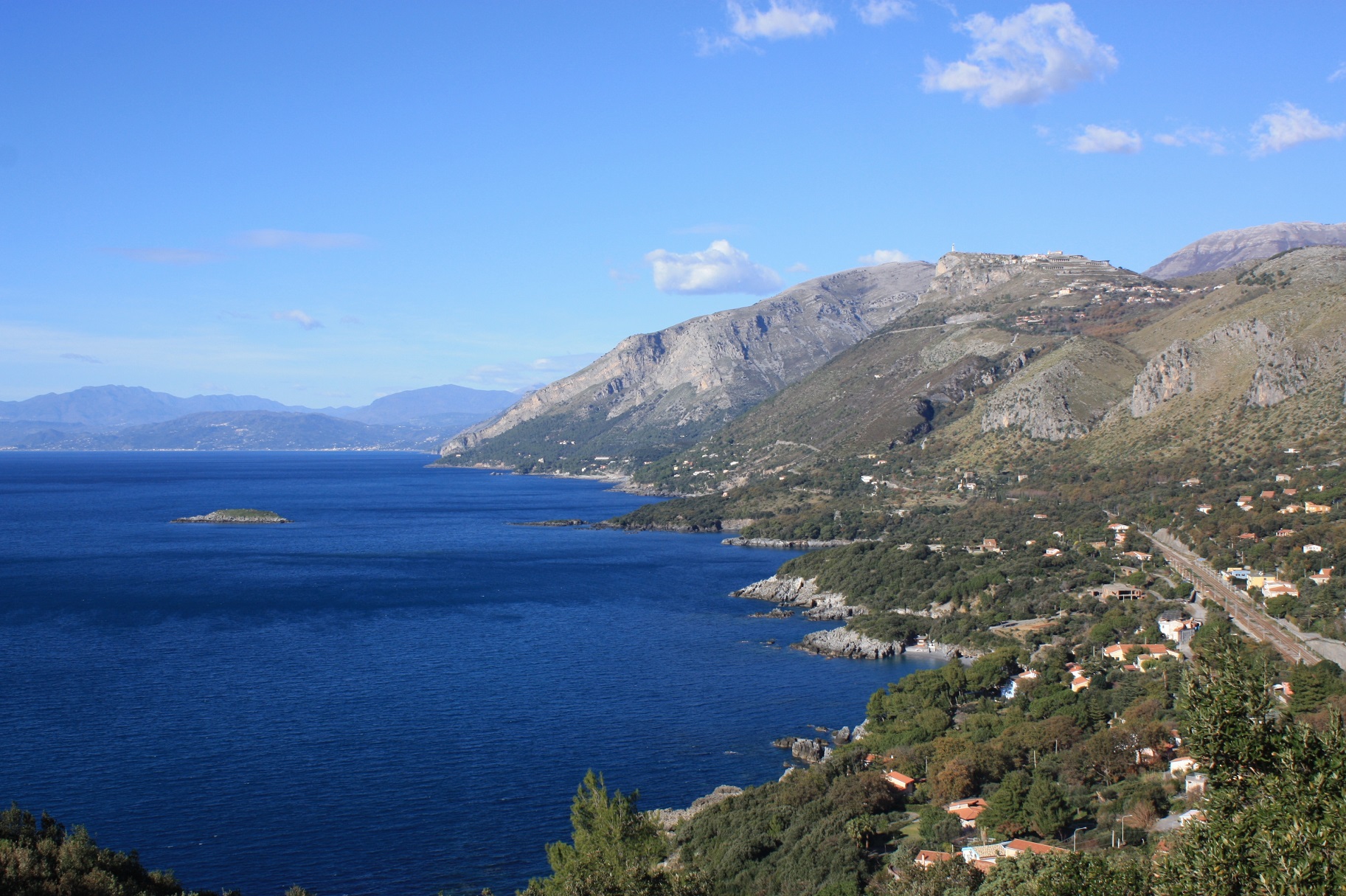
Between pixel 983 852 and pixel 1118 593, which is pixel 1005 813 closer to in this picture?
pixel 983 852

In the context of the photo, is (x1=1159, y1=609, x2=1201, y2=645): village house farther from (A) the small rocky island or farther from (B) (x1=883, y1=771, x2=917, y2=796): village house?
(A) the small rocky island

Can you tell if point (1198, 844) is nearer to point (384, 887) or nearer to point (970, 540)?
point (384, 887)

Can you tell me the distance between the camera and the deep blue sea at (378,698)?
27641mm

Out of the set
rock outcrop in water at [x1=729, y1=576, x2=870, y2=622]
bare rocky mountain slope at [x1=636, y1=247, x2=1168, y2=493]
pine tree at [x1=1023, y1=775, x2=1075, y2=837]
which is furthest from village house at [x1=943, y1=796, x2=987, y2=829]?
bare rocky mountain slope at [x1=636, y1=247, x2=1168, y2=493]

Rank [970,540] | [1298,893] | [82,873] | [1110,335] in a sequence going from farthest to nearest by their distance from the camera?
1. [1110,335]
2. [970,540]
3. [82,873]
4. [1298,893]

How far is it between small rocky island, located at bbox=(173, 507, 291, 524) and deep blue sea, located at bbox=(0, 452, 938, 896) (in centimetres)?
2425

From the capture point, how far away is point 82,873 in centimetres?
1892

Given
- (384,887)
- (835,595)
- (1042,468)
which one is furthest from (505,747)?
(1042,468)

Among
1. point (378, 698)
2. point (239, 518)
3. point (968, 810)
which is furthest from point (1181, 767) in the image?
point (239, 518)

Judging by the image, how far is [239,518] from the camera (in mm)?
110875

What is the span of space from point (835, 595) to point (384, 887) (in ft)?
136

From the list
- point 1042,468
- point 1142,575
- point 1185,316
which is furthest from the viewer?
point 1185,316

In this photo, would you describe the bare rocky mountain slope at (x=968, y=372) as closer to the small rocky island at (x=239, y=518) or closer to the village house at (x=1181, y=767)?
the small rocky island at (x=239, y=518)

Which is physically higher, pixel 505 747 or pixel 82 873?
pixel 82 873
